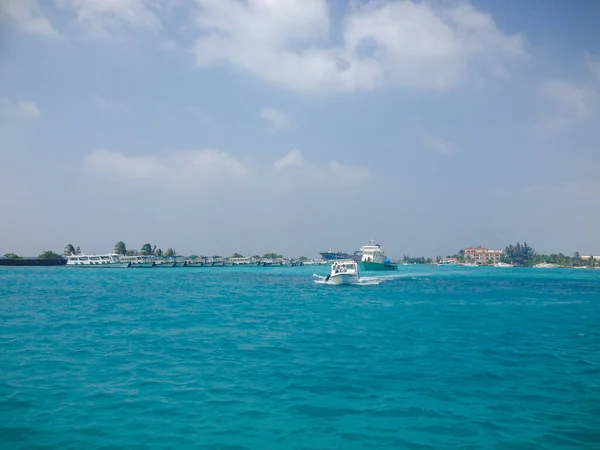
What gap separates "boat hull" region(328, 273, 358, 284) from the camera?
2131 inches

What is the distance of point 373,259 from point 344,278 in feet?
211

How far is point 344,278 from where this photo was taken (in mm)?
54438

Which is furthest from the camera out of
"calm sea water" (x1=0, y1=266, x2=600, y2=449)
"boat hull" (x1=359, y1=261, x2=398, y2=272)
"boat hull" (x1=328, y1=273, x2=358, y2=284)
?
"boat hull" (x1=359, y1=261, x2=398, y2=272)

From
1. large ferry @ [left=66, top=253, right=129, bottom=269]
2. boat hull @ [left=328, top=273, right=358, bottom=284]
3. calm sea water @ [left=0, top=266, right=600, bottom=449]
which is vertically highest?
large ferry @ [left=66, top=253, right=129, bottom=269]

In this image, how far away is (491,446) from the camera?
29.2ft

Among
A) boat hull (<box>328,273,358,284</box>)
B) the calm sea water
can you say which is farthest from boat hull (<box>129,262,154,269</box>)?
the calm sea water

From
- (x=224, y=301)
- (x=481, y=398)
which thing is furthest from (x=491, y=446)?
(x=224, y=301)

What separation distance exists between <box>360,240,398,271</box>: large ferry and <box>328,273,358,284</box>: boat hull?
2250 inches

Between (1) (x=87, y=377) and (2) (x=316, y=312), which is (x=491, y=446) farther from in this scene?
(2) (x=316, y=312)

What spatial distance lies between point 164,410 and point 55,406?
8.36ft

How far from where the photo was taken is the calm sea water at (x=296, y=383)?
9.38m

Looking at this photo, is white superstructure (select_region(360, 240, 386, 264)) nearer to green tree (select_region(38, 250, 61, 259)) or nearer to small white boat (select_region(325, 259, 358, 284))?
small white boat (select_region(325, 259, 358, 284))

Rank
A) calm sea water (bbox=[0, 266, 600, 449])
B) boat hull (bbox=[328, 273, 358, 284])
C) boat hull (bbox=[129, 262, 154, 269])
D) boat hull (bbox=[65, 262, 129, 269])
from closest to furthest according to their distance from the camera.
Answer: calm sea water (bbox=[0, 266, 600, 449]), boat hull (bbox=[328, 273, 358, 284]), boat hull (bbox=[65, 262, 129, 269]), boat hull (bbox=[129, 262, 154, 269])

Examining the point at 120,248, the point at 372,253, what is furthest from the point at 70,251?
the point at 372,253
